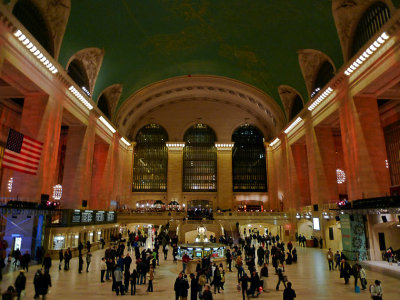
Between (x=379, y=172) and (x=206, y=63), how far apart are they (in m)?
18.3

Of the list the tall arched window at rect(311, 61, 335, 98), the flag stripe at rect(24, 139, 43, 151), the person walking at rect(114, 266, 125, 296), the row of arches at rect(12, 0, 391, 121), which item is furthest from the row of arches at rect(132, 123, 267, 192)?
the person walking at rect(114, 266, 125, 296)

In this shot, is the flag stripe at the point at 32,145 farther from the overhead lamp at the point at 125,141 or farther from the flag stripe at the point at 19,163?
the overhead lamp at the point at 125,141

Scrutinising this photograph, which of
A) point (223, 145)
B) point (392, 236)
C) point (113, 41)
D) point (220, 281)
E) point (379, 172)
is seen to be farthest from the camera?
point (223, 145)

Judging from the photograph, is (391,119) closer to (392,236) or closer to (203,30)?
(392,236)

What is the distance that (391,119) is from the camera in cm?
2172

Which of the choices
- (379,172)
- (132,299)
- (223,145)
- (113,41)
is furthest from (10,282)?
(223,145)

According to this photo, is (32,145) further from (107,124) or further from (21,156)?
(107,124)

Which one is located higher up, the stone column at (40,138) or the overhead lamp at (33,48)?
the overhead lamp at (33,48)

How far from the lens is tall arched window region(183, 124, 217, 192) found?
3816 centimetres

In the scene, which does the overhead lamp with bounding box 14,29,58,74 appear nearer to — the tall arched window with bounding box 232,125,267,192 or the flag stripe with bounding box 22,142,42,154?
the flag stripe with bounding box 22,142,42,154

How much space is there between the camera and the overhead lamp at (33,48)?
44.4ft

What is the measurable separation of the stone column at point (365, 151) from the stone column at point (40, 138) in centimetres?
1858

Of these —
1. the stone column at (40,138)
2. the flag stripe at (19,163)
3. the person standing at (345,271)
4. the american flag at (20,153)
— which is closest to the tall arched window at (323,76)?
the person standing at (345,271)

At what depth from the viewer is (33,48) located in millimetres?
14703
